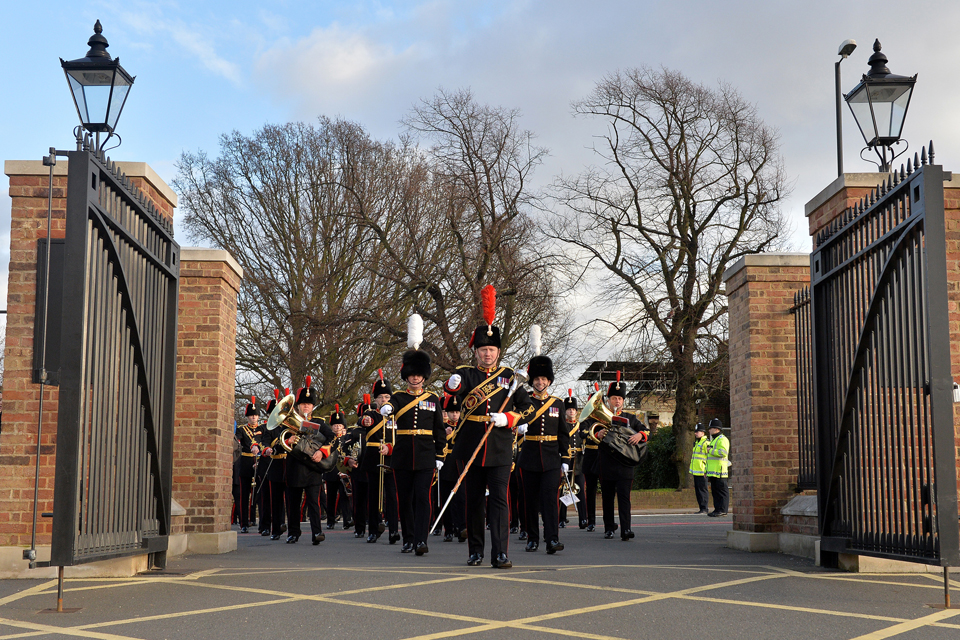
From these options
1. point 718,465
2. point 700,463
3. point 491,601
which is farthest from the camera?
point 700,463

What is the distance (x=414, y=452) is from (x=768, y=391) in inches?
155

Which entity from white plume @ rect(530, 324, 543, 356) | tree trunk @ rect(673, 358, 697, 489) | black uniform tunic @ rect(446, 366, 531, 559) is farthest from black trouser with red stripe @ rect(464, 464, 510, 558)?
tree trunk @ rect(673, 358, 697, 489)

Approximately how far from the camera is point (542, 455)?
11.0 metres

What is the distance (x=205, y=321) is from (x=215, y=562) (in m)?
2.99

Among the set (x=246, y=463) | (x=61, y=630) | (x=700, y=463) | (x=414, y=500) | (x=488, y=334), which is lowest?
(x=61, y=630)

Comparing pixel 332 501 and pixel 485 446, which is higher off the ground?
pixel 485 446

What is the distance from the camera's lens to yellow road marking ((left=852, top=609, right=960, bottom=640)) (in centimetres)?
533

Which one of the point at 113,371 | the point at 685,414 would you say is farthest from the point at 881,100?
the point at 685,414

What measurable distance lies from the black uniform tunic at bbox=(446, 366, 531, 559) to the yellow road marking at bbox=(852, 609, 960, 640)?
12.3 feet

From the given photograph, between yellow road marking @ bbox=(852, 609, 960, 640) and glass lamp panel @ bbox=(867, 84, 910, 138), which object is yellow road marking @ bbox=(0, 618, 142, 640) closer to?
yellow road marking @ bbox=(852, 609, 960, 640)

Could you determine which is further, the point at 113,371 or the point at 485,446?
the point at 485,446

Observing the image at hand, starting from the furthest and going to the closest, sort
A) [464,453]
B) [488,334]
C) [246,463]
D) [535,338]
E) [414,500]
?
[246,463], [414,500], [535,338], [488,334], [464,453]

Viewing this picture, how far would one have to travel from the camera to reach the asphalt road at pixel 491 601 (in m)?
5.55

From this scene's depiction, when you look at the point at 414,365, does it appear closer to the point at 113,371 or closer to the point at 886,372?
the point at 113,371
